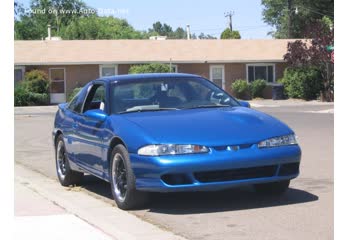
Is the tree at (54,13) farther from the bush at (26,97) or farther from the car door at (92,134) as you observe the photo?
the car door at (92,134)

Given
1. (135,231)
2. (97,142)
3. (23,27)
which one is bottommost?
(135,231)

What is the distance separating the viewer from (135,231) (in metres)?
6.57

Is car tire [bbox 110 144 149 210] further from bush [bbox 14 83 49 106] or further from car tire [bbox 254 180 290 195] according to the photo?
bush [bbox 14 83 49 106]

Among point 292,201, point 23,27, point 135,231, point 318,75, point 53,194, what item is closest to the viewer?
point 135,231

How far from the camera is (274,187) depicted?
7.98 m

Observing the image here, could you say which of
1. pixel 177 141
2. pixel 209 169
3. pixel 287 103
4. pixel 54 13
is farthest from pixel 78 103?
Answer: pixel 54 13

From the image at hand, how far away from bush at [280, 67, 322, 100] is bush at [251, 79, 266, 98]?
194 centimetres

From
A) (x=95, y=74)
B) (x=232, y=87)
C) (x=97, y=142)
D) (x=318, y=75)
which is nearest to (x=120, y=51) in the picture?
(x=95, y=74)

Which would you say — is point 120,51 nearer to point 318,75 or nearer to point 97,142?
point 318,75

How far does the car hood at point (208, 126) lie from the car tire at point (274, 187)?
2.56 feet

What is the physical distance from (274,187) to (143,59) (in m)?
34.5

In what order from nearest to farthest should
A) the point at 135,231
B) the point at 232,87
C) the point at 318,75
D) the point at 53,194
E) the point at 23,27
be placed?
the point at 135,231 → the point at 53,194 → the point at 318,75 → the point at 232,87 → the point at 23,27
